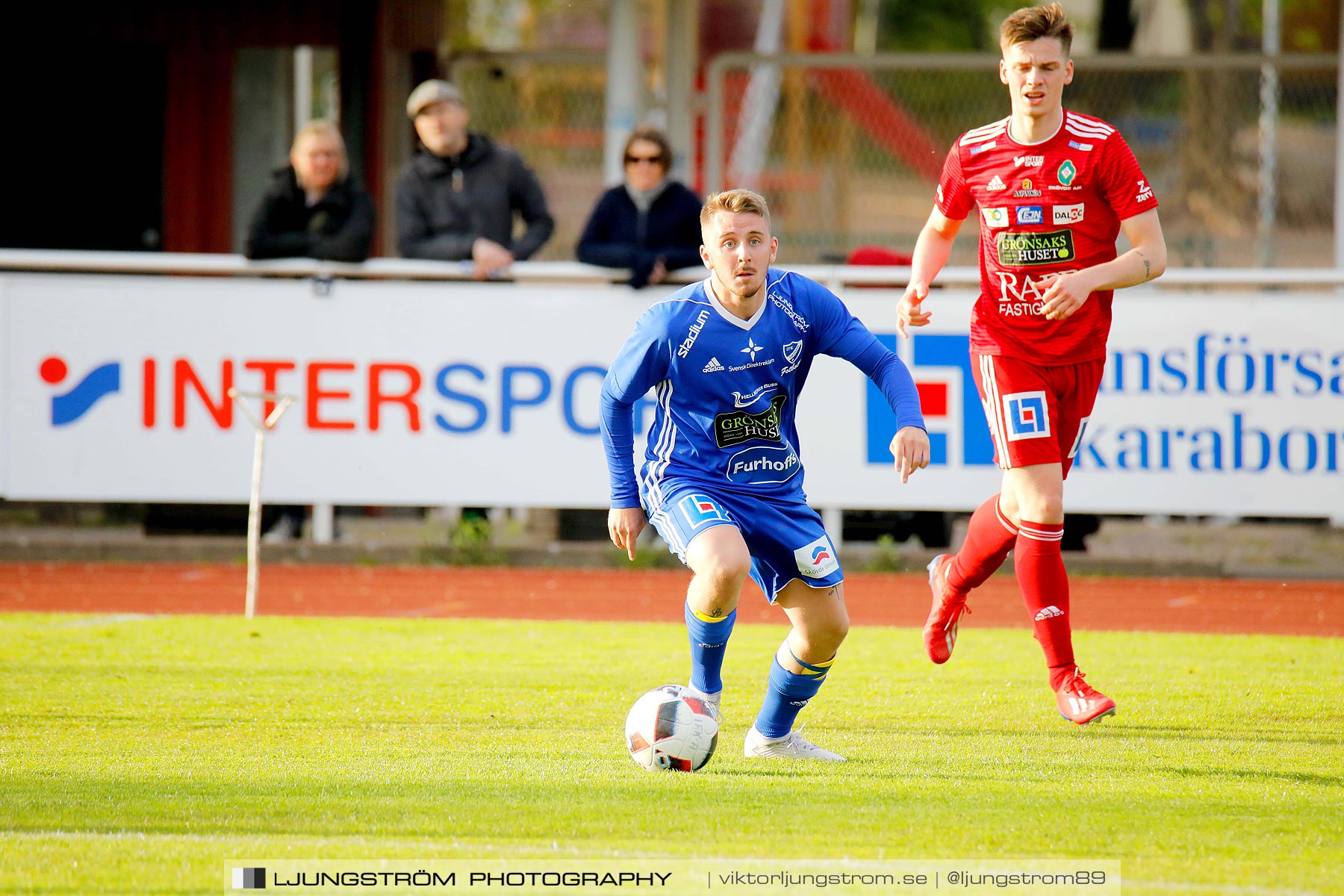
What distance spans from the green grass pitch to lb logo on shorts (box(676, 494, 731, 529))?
74 centimetres

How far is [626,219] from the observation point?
1091cm

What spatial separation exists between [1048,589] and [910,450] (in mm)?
1294

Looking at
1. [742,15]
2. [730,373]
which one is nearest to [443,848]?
[730,373]

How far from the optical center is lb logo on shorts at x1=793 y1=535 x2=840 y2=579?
17.8 feet

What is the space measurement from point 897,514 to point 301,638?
435 centimetres

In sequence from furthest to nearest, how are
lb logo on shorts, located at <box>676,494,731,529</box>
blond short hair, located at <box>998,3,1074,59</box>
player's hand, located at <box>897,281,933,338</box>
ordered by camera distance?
1. player's hand, located at <box>897,281,933,338</box>
2. blond short hair, located at <box>998,3,1074,59</box>
3. lb logo on shorts, located at <box>676,494,731,529</box>

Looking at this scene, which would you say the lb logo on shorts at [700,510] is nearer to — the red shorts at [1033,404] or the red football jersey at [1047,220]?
the red shorts at [1033,404]

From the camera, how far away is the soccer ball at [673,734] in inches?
203

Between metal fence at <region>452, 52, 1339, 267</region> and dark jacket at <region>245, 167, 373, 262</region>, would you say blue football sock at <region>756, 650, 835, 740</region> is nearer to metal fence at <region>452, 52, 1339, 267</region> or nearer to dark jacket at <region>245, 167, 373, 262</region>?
dark jacket at <region>245, 167, 373, 262</region>

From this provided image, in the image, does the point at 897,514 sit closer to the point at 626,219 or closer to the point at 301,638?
the point at 626,219

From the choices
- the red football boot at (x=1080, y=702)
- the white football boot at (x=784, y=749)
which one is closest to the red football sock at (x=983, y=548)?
the red football boot at (x=1080, y=702)

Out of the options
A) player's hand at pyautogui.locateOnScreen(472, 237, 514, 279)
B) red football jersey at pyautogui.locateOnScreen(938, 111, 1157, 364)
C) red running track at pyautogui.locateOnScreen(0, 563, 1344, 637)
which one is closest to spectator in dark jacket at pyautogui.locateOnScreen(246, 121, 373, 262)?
player's hand at pyautogui.locateOnScreen(472, 237, 514, 279)

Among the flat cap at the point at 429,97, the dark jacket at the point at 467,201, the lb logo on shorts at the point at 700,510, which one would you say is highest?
the flat cap at the point at 429,97

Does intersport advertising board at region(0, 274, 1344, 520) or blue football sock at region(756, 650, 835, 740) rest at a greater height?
intersport advertising board at region(0, 274, 1344, 520)
